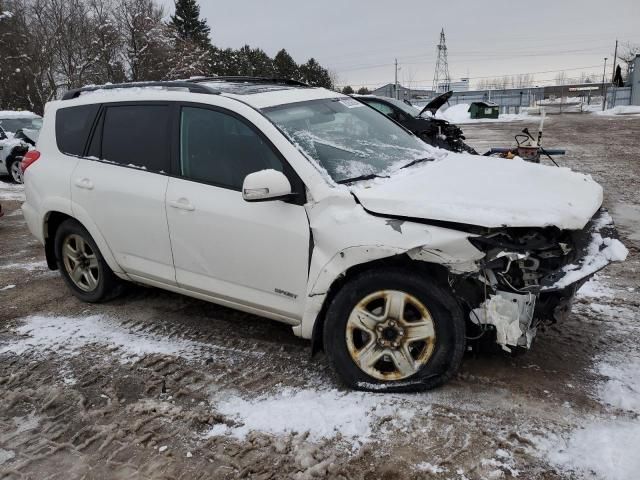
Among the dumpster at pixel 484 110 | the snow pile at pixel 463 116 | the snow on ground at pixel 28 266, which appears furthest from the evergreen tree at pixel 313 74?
the snow on ground at pixel 28 266

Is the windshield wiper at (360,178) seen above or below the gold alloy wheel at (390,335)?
above

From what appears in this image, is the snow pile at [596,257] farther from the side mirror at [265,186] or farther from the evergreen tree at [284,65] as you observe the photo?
the evergreen tree at [284,65]

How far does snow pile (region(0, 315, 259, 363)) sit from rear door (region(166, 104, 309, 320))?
45 cm

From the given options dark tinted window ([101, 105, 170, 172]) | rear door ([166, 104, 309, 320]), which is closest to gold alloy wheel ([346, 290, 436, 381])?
rear door ([166, 104, 309, 320])

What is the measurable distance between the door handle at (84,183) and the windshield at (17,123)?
11.0 m

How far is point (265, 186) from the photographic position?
297 cm

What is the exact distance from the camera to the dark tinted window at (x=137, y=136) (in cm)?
380

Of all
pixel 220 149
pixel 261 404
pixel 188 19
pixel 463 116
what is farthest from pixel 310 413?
pixel 188 19

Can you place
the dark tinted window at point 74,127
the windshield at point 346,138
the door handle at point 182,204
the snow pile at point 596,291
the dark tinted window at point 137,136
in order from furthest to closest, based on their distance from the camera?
1. the snow pile at point 596,291
2. the dark tinted window at point 74,127
3. the dark tinted window at point 137,136
4. the door handle at point 182,204
5. the windshield at point 346,138

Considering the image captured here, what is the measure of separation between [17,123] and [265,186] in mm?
13382

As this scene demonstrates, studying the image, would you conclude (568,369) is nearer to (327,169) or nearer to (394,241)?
(394,241)

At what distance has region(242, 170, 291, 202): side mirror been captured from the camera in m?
2.98

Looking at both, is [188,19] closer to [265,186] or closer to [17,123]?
[17,123]

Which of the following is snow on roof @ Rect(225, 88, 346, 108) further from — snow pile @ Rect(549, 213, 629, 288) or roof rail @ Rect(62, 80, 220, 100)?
snow pile @ Rect(549, 213, 629, 288)
